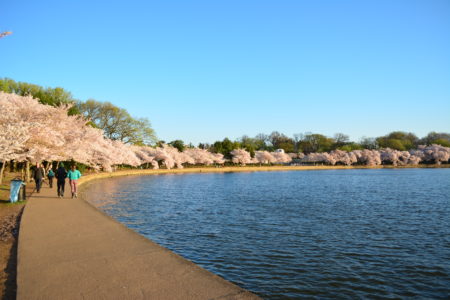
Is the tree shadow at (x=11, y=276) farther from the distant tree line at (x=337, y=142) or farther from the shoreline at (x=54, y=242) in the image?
the distant tree line at (x=337, y=142)

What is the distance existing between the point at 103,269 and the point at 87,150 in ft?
93.8

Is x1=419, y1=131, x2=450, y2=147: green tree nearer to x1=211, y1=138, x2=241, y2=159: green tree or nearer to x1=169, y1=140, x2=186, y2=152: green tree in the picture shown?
x1=211, y1=138, x2=241, y2=159: green tree

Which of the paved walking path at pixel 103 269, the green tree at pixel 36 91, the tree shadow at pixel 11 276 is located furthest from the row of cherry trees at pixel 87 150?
the green tree at pixel 36 91

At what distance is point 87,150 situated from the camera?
32.2 metres

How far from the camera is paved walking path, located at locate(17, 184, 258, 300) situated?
5.26m

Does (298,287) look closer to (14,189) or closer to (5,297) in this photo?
(5,297)

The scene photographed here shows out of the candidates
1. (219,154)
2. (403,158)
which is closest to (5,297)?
(219,154)

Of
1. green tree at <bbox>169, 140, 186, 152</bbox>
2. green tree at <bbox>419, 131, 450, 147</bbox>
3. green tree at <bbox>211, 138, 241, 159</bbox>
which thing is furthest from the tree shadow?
green tree at <bbox>419, 131, 450, 147</bbox>

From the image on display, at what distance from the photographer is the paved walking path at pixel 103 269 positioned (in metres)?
5.26

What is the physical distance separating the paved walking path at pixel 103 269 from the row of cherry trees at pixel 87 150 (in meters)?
4.22

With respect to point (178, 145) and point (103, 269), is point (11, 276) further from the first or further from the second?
point (178, 145)

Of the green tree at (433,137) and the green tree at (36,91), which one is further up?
the green tree at (36,91)

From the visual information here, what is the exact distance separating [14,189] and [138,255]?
40.2ft

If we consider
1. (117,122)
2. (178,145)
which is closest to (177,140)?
(178,145)
